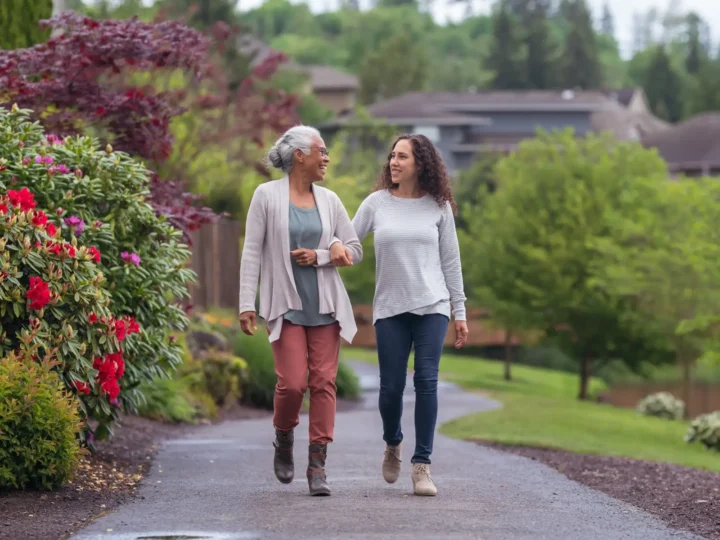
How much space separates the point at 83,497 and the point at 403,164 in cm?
268

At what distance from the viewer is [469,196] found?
5269 centimetres

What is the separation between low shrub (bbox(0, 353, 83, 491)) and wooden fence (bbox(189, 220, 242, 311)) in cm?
1321

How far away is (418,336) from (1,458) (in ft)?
8.02

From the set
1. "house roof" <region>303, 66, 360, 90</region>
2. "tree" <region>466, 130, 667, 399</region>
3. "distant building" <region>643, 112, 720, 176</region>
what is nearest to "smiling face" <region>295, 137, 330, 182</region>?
"tree" <region>466, 130, 667, 399</region>

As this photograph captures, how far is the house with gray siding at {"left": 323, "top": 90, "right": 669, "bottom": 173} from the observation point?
241 feet

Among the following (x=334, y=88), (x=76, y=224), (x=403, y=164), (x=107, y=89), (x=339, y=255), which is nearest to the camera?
(x=339, y=255)

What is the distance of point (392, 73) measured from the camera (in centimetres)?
9956

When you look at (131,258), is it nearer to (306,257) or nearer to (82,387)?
(82,387)

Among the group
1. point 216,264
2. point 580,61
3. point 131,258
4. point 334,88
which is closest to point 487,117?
point 334,88

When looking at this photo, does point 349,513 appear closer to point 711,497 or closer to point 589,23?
point 711,497

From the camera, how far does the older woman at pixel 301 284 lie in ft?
24.8

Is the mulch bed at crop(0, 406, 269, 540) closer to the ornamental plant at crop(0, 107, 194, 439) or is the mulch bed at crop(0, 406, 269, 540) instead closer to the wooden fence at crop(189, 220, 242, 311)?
the ornamental plant at crop(0, 107, 194, 439)

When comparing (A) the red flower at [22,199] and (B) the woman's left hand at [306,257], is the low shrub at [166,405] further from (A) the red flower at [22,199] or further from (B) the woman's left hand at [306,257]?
(B) the woman's left hand at [306,257]

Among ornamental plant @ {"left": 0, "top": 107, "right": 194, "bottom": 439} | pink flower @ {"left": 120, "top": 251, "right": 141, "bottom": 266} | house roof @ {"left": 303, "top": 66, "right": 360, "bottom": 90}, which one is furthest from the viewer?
house roof @ {"left": 303, "top": 66, "right": 360, "bottom": 90}
